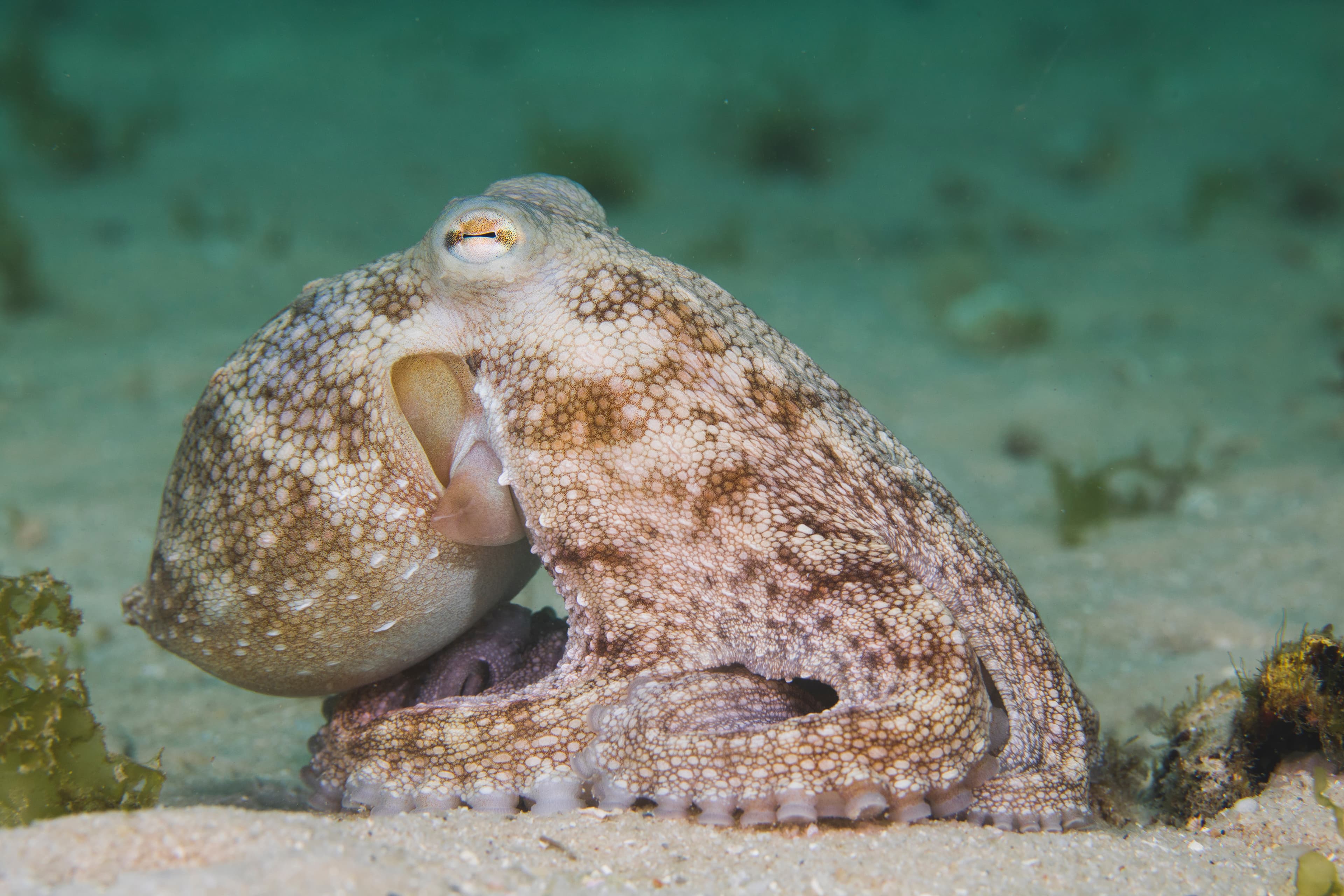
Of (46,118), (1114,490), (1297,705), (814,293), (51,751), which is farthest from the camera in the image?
(46,118)

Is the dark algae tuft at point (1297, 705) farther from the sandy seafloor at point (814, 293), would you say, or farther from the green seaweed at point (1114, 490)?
the green seaweed at point (1114, 490)

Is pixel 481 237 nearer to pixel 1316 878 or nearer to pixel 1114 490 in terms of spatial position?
pixel 1316 878

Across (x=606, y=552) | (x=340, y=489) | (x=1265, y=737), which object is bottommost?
(x=1265, y=737)

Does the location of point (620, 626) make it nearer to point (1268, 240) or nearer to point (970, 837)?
point (970, 837)

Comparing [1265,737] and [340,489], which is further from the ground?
[340,489]

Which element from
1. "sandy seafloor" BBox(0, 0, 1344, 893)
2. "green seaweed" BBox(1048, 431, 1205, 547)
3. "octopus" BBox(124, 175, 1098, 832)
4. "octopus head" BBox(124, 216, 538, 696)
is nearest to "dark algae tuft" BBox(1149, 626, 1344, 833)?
"sandy seafloor" BBox(0, 0, 1344, 893)

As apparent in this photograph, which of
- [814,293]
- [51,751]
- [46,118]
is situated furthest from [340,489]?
[46,118]

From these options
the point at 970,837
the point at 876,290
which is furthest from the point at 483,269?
the point at 876,290
